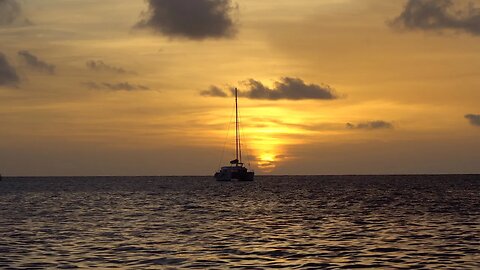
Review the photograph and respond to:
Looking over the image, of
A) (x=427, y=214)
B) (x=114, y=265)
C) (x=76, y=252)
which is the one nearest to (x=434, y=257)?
(x=114, y=265)

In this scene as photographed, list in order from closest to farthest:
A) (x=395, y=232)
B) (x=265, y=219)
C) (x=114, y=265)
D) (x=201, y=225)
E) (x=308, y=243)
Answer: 1. (x=114, y=265)
2. (x=308, y=243)
3. (x=395, y=232)
4. (x=201, y=225)
5. (x=265, y=219)

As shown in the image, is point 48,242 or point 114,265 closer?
point 114,265

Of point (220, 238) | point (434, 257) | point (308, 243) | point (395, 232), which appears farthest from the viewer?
point (395, 232)

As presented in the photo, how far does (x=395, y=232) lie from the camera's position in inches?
2228

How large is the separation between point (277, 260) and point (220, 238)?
12.9m

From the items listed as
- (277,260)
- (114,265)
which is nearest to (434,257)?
(277,260)

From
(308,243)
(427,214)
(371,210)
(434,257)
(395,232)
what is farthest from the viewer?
(371,210)

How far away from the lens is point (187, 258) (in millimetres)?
41156

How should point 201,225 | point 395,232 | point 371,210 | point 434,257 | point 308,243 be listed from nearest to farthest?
point 434,257 < point 308,243 < point 395,232 < point 201,225 < point 371,210

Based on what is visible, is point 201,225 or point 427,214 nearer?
point 201,225

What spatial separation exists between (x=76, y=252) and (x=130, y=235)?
11373 mm

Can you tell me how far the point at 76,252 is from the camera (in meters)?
43.4

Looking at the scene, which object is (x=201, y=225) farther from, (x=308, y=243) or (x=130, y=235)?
(x=308, y=243)

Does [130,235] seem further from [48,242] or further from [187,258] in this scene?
[187,258]
